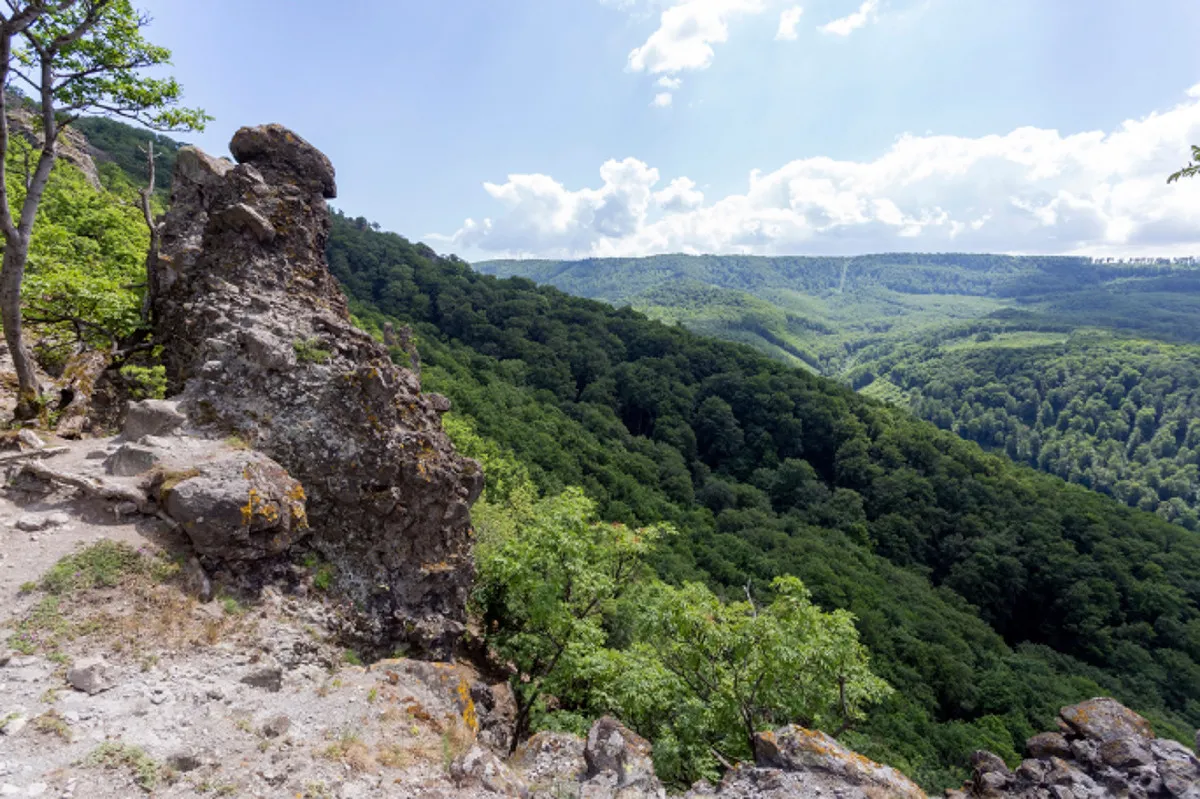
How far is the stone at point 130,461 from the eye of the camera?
990 cm

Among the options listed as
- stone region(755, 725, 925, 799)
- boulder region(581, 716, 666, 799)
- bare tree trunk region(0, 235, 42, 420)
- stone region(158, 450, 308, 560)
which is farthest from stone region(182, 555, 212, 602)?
stone region(755, 725, 925, 799)

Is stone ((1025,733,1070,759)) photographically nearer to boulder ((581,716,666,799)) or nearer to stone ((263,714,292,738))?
boulder ((581,716,666,799))

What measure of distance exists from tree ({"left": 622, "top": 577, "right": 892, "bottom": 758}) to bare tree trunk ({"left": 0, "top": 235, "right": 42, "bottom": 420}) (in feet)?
47.5

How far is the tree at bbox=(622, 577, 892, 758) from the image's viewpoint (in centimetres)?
1291

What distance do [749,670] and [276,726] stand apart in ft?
32.6

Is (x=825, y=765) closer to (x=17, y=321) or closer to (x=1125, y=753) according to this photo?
(x=1125, y=753)

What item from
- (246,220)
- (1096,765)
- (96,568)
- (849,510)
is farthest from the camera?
(849,510)

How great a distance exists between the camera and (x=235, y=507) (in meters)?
9.34

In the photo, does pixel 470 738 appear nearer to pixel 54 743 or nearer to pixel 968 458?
pixel 54 743

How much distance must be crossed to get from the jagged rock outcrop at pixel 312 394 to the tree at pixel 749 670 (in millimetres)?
5603

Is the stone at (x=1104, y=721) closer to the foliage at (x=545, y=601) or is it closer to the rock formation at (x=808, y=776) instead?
the rock formation at (x=808, y=776)

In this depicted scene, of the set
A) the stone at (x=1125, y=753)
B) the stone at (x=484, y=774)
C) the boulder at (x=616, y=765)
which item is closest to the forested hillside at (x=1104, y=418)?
the stone at (x=1125, y=753)

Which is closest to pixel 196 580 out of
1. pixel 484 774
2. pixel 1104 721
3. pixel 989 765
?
pixel 484 774

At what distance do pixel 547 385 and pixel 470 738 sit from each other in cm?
8206
